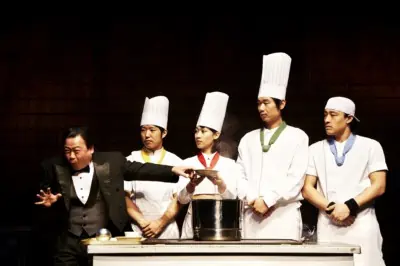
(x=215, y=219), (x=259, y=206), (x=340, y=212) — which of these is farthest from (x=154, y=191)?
(x=215, y=219)

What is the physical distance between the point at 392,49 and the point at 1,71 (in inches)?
130

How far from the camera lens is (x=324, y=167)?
16.2ft

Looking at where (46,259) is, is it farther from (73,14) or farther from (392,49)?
(392,49)

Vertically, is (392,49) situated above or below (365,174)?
above

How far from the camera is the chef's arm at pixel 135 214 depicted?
4.98 metres

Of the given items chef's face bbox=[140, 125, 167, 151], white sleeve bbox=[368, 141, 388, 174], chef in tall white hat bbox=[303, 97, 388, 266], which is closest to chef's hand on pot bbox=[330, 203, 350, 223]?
chef in tall white hat bbox=[303, 97, 388, 266]

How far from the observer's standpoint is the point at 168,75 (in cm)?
Result: 630

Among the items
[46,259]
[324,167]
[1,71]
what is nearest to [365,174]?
[324,167]

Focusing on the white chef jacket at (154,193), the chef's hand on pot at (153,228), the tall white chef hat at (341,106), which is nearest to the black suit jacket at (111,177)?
the chef's hand on pot at (153,228)

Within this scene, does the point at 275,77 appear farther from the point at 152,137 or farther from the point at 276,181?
the point at 152,137

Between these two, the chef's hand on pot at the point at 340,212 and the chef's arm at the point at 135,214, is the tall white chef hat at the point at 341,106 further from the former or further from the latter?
the chef's arm at the point at 135,214

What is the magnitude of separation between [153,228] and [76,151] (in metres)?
0.98

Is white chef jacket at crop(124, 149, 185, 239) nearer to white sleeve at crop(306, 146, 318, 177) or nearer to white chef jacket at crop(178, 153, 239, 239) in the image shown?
white chef jacket at crop(178, 153, 239, 239)

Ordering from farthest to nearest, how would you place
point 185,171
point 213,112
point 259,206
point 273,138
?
point 213,112 → point 273,138 → point 259,206 → point 185,171
